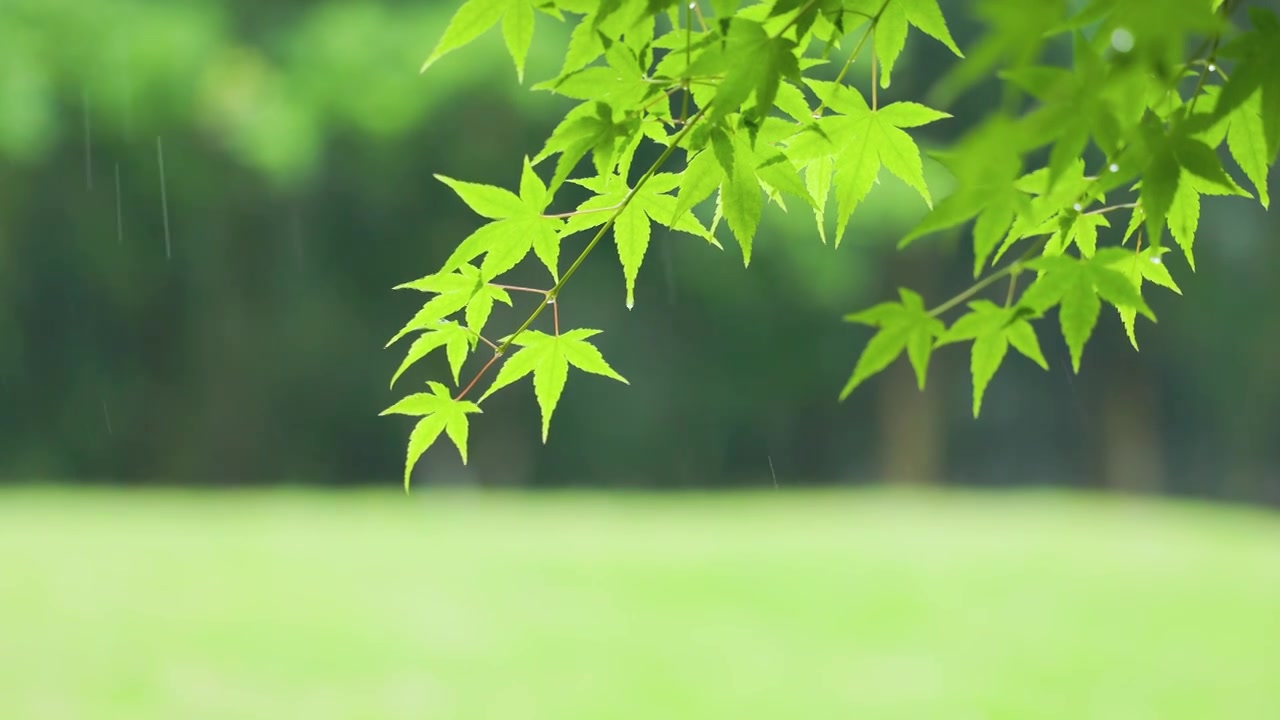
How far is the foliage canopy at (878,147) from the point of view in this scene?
870mm

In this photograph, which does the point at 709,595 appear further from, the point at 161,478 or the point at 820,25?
the point at 161,478

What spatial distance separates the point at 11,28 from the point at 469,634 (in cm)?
836

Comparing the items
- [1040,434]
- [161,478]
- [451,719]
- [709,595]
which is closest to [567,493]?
[161,478]

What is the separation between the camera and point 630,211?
52.5 inches

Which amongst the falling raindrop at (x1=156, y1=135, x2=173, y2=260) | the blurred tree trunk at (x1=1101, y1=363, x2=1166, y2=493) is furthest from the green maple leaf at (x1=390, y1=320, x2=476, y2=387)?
the blurred tree trunk at (x1=1101, y1=363, x2=1166, y2=493)

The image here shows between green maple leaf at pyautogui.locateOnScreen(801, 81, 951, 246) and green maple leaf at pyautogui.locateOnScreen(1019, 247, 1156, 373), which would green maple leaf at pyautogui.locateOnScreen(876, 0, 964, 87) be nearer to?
green maple leaf at pyautogui.locateOnScreen(801, 81, 951, 246)

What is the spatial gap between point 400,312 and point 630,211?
13.2 meters

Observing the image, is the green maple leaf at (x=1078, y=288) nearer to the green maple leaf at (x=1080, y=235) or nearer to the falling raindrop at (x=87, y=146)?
the green maple leaf at (x=1080, y=235)

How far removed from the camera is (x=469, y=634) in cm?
653

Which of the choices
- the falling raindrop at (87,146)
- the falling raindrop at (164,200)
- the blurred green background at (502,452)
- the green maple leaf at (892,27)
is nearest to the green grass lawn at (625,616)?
the blurred green background at (502,452)

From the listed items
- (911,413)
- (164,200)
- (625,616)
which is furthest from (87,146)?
(911,413)

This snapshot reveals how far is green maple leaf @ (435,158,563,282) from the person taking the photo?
4.13 feet

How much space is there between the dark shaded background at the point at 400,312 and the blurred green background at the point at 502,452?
5 centimetres

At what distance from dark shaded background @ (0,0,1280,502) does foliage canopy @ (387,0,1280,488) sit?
35.4 ft
